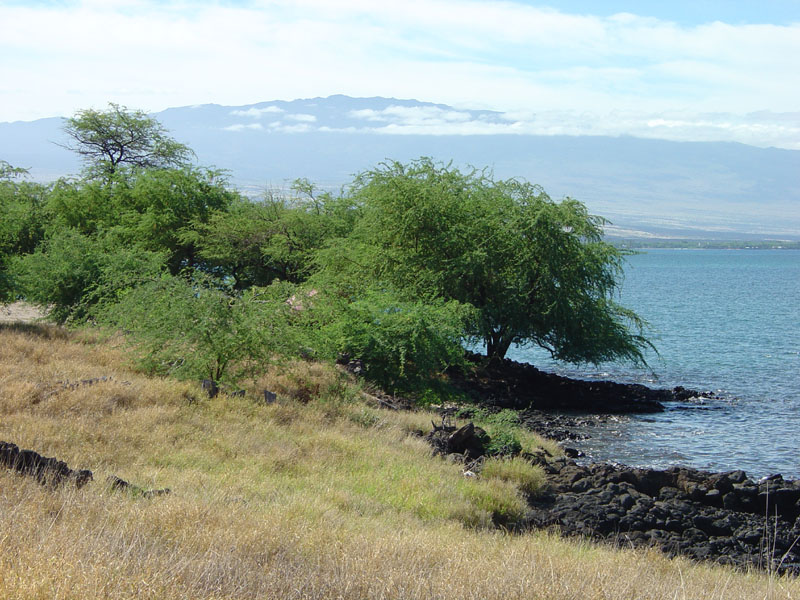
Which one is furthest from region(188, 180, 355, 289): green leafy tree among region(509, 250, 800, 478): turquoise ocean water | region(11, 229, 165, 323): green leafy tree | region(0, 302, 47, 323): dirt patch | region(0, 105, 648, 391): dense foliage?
region(509, 250, 800, 478): turquoise ocean water

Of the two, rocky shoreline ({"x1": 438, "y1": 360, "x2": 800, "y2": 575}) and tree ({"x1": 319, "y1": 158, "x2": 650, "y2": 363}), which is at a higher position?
tree ({"x1": 319, "y1": 158, "x2": 650, "y2": 363})

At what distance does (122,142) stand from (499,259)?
30.0 m

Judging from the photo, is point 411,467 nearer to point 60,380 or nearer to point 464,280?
point 60,380

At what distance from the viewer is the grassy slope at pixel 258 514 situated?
569 centimetres

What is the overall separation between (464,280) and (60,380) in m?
17.5

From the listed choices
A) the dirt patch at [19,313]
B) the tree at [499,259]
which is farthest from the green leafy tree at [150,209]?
the tree at [499,259]

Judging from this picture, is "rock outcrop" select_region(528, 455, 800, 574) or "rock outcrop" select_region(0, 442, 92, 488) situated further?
"rock outcrop" select_region(528, 455, 800, 574)

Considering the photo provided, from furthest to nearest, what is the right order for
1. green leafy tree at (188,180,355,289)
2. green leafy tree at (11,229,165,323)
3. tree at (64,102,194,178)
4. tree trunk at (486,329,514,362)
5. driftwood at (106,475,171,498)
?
tree at (64,102,194,178) → green leafy tree at (188,180,355,289) → tree trunk at (486,329,514,362) → green leafy tree at (11,229,165,323) → driftwood at (106,475,171,498)

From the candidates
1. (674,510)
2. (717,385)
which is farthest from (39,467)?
(717,385)

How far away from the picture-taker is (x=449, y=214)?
29.7 meters

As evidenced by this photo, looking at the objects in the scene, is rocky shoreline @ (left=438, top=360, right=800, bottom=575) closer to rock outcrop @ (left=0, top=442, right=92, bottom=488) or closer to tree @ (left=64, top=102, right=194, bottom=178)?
rock outcrop @ (left=0, top=442, right=92, bottom=488)

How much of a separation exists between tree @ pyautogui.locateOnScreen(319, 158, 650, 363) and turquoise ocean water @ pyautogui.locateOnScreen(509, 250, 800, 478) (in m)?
3.34

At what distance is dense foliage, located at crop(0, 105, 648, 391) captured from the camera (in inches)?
739

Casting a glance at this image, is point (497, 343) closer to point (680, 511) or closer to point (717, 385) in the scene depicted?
point (717, 385)
